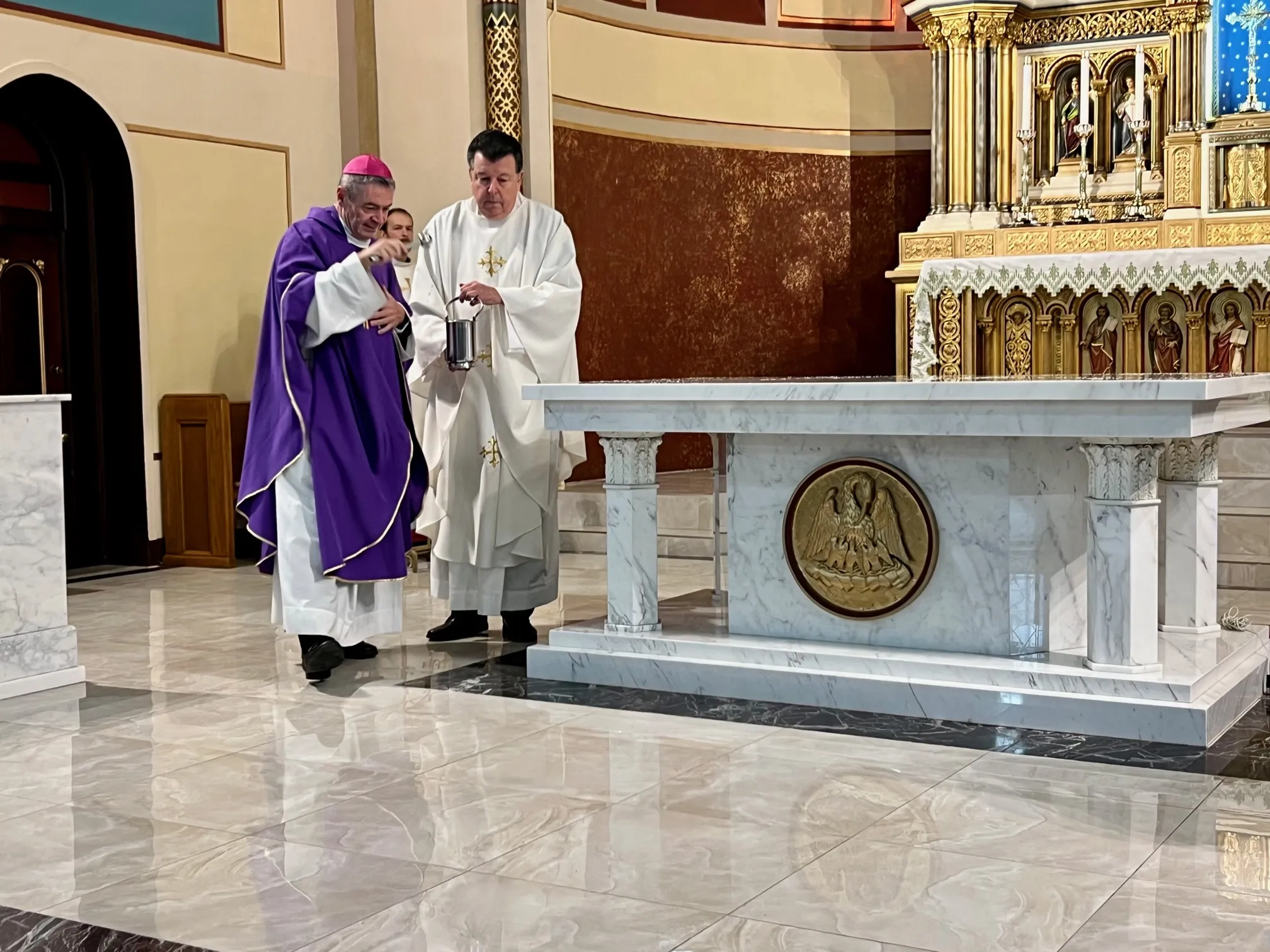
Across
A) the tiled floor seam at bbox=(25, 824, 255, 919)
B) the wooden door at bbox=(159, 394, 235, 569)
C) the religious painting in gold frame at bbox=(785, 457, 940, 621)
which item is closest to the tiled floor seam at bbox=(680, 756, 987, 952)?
the religious painting in gold frame at bbox=(785, 457, 940, 621)

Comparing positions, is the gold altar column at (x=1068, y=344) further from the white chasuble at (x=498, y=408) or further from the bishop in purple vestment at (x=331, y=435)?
the bishop in purple vestment at (x=331, y=435)

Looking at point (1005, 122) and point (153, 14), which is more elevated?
point (153, 14)

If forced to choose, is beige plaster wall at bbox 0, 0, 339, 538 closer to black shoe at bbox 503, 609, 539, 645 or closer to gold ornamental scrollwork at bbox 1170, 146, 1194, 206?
black shoe at bbox 503, 609, 539, 645

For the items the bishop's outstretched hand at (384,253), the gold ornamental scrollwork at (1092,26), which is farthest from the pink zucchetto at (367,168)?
the gold ornamental scrollwork at (1092,26)

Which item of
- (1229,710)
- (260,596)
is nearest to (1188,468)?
(1229,710)

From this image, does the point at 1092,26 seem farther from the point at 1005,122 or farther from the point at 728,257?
the point at 728,257

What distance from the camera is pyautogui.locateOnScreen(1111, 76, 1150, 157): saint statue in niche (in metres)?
10.0

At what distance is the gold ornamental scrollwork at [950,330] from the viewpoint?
31.3 ft

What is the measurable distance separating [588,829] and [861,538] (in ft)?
5.17

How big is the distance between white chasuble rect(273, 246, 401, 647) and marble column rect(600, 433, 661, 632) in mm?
890

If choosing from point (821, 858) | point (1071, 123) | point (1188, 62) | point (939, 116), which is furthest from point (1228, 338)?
point (821, 858)

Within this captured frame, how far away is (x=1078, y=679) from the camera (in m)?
4.06

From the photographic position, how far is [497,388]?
5.46 metres

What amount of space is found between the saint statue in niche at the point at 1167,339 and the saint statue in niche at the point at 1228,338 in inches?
7.9
